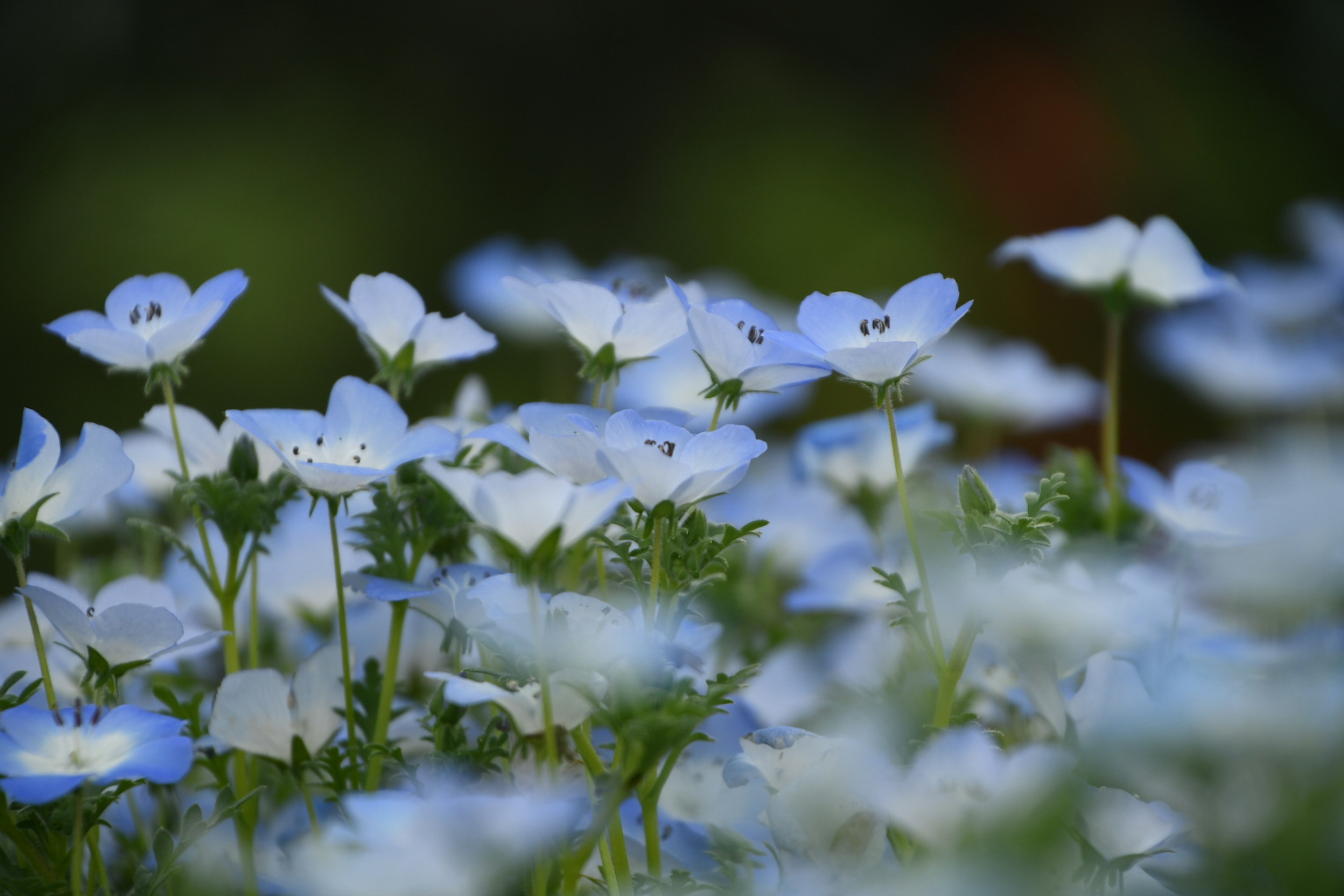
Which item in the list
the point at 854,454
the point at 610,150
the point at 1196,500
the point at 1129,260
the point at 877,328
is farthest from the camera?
the point at 610,150

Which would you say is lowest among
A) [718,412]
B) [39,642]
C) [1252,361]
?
[1252,361]

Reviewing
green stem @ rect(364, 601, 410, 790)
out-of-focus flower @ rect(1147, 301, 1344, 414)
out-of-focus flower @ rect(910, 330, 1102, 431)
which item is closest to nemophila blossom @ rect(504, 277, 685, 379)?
green stem @ rect(364, 601, 410, 790)

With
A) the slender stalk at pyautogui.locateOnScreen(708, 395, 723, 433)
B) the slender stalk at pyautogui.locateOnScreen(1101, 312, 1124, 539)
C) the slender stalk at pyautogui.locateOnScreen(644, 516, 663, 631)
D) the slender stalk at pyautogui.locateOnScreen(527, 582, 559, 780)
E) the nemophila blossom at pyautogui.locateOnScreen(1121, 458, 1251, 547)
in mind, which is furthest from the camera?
the slender stalk at pyautogui.locateOnScreen(1101, 312, 1124, 539)

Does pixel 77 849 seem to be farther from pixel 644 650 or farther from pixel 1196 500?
pixel 1196 500

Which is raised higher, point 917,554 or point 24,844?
point 917,554

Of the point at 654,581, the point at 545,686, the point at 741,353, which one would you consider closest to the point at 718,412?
the point at 741,353

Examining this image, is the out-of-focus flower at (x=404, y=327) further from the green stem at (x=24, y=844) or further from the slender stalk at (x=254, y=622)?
the green stem at (x=24, y=844)

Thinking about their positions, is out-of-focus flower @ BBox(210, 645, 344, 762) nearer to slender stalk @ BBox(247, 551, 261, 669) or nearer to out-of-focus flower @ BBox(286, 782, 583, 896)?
slender stalk @ BBox(247, 551, 261, 669)
